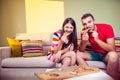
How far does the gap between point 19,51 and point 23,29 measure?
2.64 ft

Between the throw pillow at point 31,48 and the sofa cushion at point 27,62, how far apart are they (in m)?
0.17

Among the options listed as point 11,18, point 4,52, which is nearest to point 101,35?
point 4,52

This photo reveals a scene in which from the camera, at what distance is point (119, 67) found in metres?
2.78

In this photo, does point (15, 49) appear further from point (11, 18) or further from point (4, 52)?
point (11, 18)

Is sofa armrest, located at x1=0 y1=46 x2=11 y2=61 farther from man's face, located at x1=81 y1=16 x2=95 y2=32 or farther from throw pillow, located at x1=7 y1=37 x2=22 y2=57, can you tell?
man's face, located at x1=81 y1=16 x2=95 y2=32

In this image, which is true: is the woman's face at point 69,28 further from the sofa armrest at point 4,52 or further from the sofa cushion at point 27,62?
the sofa armrest at point 4,52

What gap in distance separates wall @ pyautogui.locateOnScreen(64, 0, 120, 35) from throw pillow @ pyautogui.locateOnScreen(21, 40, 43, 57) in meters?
0.96

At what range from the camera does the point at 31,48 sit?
3.13 m

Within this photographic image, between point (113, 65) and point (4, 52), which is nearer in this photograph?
point (113, 65)

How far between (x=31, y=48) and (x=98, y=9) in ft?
4.87

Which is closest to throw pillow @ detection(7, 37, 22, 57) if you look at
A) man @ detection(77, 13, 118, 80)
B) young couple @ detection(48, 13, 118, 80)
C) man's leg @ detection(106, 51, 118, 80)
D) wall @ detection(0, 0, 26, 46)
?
young couple @ detection(48, 13, 118, 80)

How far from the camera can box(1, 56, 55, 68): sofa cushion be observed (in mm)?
2861

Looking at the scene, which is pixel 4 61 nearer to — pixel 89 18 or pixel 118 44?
pixel 89 18

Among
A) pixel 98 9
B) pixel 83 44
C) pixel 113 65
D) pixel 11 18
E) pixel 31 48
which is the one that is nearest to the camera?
pixel 113 65
